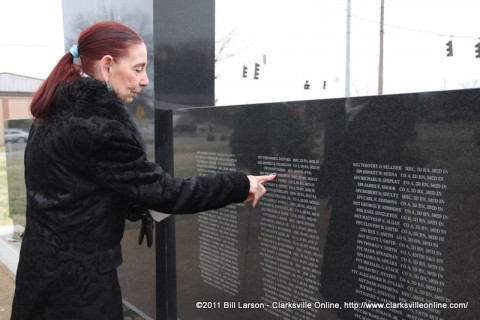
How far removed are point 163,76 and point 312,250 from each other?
5.93 feet

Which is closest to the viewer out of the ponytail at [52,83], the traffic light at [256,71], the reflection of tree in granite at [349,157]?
the ponytail at [52,83]

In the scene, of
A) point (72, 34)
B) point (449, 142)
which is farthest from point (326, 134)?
point (72, 34)

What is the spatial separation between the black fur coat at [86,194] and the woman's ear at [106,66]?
0.33 ft

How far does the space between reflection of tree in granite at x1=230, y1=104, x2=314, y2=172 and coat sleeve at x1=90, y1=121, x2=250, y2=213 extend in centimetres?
75

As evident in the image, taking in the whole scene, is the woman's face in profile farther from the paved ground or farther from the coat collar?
the paved ground

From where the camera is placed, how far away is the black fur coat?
1.70 m

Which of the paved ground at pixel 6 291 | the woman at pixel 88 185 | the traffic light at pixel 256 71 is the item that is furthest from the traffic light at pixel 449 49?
the woman at pixel 88 185

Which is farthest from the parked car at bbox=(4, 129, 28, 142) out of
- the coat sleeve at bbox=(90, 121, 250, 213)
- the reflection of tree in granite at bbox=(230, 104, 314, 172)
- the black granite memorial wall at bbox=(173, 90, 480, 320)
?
the coat sleeve at bbox=(90, 121, 250, 213)

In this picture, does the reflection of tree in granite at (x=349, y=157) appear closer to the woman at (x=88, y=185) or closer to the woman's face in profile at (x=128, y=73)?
the woman at (x=88, y=185)

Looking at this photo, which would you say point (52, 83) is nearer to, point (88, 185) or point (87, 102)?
point (87, 102)

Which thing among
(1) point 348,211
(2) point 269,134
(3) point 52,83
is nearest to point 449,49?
(2) point 269,134

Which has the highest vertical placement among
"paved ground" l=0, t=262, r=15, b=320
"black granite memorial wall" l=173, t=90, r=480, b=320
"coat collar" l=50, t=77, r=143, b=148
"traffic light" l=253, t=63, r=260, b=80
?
"traffic light" l=253, t=63, r=260, b=80

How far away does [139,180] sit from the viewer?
170 cm

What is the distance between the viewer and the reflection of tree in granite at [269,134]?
245 centimetres
